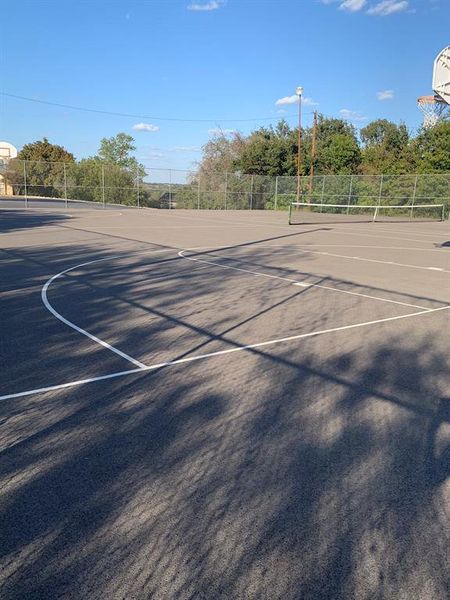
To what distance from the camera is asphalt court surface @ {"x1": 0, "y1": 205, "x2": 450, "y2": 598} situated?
8.98ft

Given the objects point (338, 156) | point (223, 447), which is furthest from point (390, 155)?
point (223, 447)

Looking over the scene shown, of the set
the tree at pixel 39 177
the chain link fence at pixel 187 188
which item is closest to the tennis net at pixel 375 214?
the chain link fence at pixel 187 188

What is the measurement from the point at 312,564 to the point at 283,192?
49.8 metres

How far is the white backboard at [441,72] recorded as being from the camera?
66.9 ft

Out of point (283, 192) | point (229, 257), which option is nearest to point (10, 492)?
point (229, 257)

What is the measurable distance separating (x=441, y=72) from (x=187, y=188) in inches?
1247

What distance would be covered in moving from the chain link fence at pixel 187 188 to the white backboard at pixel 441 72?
2071cm

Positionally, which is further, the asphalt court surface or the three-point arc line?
the three-point arc line

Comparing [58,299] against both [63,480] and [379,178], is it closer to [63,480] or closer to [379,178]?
[63,480]

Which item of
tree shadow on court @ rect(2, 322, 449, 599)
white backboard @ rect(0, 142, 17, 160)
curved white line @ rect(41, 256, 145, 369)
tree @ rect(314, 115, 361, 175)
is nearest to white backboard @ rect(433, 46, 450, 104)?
curved white line @ rect(41, 256, 145, 369)

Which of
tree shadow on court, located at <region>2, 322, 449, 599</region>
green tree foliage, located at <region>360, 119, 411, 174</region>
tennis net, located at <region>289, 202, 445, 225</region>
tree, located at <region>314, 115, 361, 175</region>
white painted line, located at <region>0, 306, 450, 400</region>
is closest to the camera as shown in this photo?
tree shadow on court, located at <region>2, 322, 449, 599</region>

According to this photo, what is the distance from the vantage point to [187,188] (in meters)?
49.5

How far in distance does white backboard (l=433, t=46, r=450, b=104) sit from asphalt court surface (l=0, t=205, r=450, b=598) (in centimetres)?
1477

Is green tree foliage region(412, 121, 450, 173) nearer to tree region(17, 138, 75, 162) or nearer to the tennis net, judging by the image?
the tennis net
